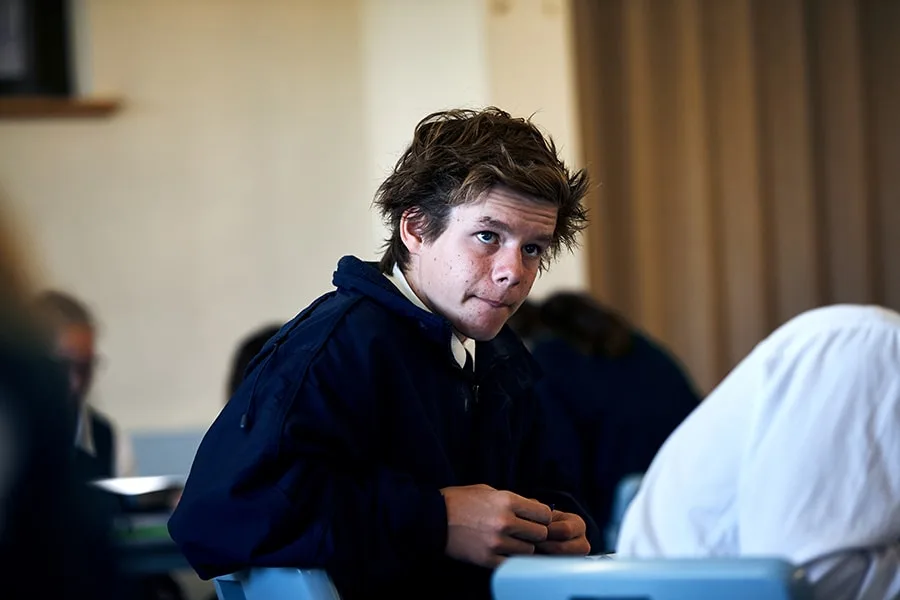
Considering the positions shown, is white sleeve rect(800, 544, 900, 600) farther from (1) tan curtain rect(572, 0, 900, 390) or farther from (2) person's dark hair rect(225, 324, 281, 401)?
(1) tan curtain rect(572, 0, 900, 390)

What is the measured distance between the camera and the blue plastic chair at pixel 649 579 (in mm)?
1188

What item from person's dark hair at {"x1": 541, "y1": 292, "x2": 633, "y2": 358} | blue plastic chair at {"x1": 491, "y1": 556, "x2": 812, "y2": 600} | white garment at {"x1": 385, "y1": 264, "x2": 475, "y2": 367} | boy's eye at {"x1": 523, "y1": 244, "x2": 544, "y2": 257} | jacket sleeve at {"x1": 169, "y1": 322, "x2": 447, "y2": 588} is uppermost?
boy's eye at {"x1": 523, "y1": 244, "x2": 544, "y2": 257}

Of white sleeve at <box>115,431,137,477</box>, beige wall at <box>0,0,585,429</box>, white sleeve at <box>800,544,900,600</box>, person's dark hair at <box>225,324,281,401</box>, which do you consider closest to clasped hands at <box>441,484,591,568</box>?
white sleeve at <box>800,544,900,600</box>

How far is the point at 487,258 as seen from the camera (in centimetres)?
144

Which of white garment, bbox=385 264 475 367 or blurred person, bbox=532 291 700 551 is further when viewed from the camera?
blurred person, bbox=532 291 700 551

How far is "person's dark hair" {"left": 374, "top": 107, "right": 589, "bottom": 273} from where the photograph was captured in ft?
4.75

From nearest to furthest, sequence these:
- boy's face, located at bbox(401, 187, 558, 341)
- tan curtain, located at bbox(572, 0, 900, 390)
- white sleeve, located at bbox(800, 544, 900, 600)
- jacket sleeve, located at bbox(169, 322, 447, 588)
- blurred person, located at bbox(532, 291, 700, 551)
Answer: jacket sleeve, located at bbox(169, 322, 447, 588) → boy's face, located at bbox(401, 187, 558, 341) → white sleeve, located at bbox(800, 544, 900, 600) → blurred person, located at bbox(532, 291, 700, 551) → tan curtain, located at bbox(572, 0, 900, 390)

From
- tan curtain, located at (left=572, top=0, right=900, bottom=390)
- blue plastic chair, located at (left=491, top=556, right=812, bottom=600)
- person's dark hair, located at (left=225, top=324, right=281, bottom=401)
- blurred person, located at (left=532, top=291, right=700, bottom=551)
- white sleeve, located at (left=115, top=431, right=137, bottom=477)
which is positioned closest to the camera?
blue plastic chair, located at (left=491, top=556, right=812, bottom=600)

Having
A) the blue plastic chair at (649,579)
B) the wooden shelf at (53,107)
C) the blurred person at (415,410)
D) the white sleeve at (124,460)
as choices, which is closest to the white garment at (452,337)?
the blurred person at (415,410)

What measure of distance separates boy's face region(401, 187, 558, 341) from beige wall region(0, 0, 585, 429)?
2.91 metres

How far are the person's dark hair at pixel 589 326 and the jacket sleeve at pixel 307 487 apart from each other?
2.24 meters

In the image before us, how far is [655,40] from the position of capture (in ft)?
13.5

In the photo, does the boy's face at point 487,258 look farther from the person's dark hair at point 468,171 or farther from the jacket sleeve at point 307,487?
the jacket sleeve at point 307,487

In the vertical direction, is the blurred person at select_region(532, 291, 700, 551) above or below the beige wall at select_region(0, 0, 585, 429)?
below
